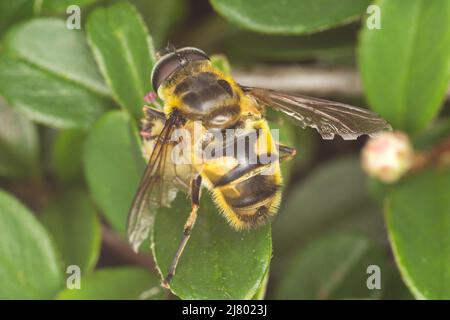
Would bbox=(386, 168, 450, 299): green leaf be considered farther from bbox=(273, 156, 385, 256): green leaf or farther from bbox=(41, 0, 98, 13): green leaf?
bbox=(41, 0, 98, 13): green leaf

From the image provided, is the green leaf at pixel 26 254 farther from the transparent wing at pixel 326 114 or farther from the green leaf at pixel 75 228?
the transparent wing at pixel 326 114

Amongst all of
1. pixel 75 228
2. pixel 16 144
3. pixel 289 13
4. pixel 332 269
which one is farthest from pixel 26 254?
pixel 289 13

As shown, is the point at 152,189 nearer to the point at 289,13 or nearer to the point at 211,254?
the point at 211,254

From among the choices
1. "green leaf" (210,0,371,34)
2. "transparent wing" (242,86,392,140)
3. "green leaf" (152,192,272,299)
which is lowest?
"green leaf" (152,192,272,299)

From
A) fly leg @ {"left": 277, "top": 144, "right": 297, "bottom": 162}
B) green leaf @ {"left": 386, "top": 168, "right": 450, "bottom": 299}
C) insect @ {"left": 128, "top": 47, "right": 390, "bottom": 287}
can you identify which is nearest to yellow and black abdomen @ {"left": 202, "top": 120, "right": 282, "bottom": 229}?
insect @ {"left": 128, "top": 47, "right": 390, "bottom": 287}

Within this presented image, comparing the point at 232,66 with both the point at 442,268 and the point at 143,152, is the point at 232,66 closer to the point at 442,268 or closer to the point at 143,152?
the point at 143,152
